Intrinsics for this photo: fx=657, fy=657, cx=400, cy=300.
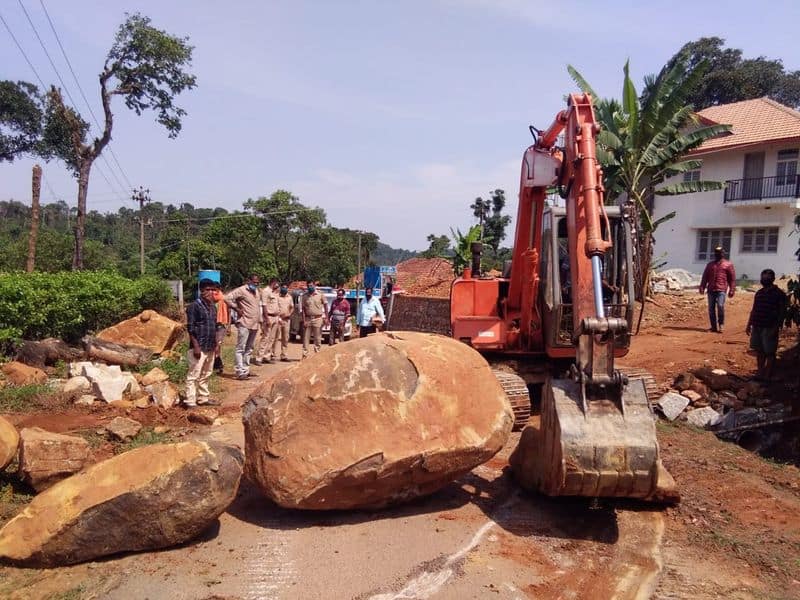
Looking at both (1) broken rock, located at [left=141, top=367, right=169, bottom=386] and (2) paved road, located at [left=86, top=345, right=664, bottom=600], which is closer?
(2) paved road, located at [left=86, top=345, right=664, bottom=600]

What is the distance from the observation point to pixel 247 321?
11.1 metres

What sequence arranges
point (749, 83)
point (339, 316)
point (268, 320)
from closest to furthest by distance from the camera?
1. point (268, 320)
2. point (339, 316)
3. point (749, 83)

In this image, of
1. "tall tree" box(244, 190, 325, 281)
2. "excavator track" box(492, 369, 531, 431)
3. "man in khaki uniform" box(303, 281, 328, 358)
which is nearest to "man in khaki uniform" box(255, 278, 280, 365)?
"man in khaki uniform" box(303, 281, 328, 358)

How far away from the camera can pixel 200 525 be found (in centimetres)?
455

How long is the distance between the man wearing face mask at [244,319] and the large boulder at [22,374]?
2.92 meters

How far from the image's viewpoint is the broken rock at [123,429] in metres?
6.99

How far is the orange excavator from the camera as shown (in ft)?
15.0

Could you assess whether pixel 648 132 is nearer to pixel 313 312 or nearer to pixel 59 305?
pixel 313 312

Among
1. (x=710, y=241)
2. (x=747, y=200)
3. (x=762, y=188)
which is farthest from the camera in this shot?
(x=710, y=241)

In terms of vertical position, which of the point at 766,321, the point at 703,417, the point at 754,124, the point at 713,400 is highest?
the point at 754,124

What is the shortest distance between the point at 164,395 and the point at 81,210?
52.5 ft

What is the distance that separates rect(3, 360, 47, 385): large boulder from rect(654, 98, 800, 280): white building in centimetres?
2337

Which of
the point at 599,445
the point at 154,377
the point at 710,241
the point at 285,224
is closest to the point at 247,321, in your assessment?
the point at 154,377

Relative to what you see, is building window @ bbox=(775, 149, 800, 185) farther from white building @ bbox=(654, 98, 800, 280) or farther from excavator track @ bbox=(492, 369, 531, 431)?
excavator track @ bbox=(492, 369, 531, 431)
